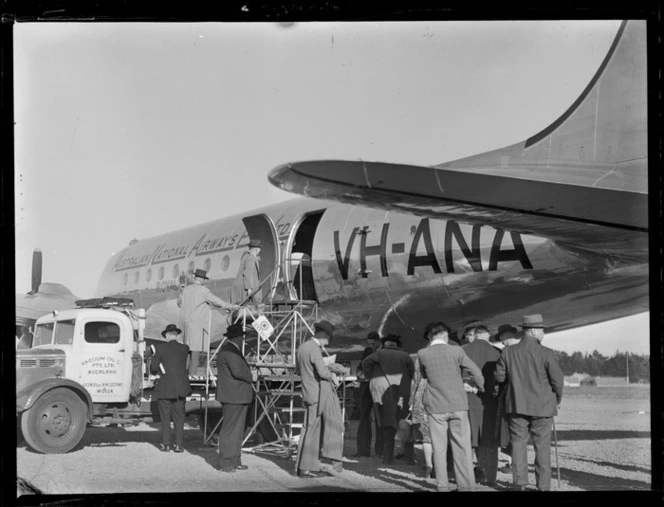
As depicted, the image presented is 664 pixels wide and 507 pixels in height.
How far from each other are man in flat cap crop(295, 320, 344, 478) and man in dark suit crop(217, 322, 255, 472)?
0.87 metres

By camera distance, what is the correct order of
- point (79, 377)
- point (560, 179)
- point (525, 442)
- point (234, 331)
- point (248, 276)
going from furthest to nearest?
point (248, 276) < point (79, 377) < point (234, 331) < point (560, 179) < point (525, 442)

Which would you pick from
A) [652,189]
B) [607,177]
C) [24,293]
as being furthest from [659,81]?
[24,293]

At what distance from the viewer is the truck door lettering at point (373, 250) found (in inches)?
521

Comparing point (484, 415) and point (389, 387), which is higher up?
point (389, 387)

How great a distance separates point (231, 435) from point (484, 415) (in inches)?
122

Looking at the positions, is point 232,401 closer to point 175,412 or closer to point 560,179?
point 175,412

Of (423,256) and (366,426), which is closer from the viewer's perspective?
(366,426)

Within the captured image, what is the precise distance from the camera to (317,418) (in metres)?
10.1

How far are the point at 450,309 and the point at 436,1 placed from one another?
5.58 m

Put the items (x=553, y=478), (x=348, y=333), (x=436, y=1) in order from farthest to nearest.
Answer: (x=348, y=333)
(x=553, y=478)
(x=436, y=1)

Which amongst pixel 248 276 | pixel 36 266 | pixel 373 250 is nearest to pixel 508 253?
pixel 373 250

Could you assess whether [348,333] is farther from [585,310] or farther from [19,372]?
[19,372]

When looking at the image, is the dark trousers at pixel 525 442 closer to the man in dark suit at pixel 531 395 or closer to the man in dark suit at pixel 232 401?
the man in dark suit at pixel 531 395

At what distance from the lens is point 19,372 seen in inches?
470
